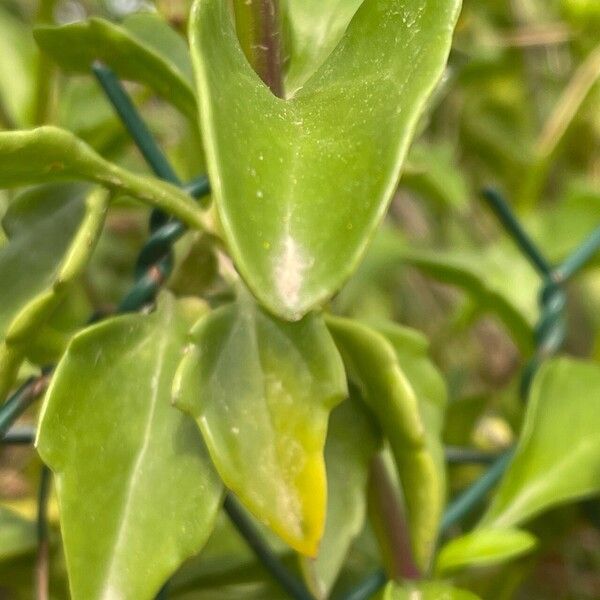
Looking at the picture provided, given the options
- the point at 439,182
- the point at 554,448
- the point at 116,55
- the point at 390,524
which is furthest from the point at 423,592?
the point at 439,182

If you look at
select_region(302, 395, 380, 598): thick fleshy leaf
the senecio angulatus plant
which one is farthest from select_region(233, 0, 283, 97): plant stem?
select_region(302, 395, 380, 598): thick fleshy leaf

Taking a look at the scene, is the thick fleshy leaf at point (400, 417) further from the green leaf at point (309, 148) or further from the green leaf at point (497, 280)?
the green leaf at point (497, 280)

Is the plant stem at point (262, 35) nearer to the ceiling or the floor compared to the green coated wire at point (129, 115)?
nearer to the ceiling

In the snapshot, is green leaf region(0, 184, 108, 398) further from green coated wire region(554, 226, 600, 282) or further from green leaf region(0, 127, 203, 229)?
green coated wire region(554, 226, 600, 282)

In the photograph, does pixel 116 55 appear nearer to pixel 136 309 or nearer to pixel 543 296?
pixel 136 309

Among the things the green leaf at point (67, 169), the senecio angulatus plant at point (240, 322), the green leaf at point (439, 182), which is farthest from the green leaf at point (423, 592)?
the green leaf at point (439, 182)

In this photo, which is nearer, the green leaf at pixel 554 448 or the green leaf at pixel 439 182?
the green leaf at pixel 554 448
